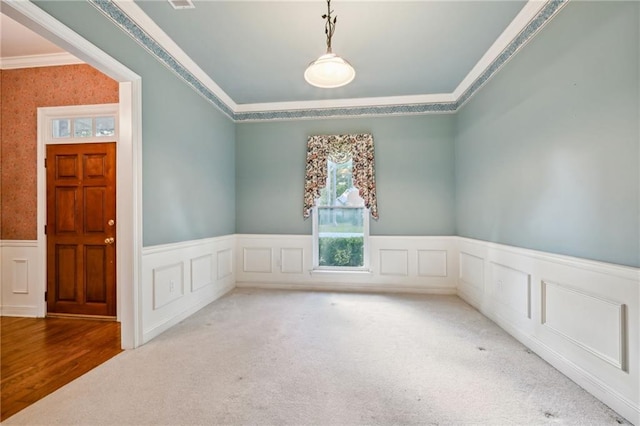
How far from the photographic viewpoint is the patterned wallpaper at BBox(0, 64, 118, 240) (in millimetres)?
3301

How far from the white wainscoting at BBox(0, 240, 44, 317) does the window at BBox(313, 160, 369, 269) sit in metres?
3.53

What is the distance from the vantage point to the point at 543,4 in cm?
223

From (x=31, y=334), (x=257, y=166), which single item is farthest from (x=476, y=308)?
(x=31, y=334)

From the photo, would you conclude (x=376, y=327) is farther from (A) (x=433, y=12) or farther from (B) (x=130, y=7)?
(B) (x=130, y=7)

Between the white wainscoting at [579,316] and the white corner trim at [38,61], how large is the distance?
5.25 m

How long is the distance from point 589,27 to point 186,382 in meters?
3.71


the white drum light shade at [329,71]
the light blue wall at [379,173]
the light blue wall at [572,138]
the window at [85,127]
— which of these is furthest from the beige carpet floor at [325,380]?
A: the window at [85,127]

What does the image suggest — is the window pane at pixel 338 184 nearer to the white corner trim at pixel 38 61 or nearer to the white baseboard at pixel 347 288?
the white baseboard at pixel 347 288

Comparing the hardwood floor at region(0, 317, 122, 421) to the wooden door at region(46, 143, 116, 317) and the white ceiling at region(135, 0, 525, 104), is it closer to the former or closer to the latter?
the wooden door at region(46, 143, 116, 317)

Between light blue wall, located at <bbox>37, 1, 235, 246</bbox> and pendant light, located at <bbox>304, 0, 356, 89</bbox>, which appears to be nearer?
pendant light, located at <bbox>304, 0, 356, 89</bbox>

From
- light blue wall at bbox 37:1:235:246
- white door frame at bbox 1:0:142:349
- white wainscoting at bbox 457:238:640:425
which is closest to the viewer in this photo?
white wainscoting at bbox 457:238:640:425

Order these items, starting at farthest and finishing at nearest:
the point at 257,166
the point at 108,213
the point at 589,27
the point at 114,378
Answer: the point at 257,166
the point at 108,213
the point at 114,378
the point at 589,27

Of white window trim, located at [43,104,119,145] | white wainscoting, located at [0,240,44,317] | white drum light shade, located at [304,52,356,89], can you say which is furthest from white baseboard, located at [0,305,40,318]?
white drum light shade, located at [304,52,356,89]

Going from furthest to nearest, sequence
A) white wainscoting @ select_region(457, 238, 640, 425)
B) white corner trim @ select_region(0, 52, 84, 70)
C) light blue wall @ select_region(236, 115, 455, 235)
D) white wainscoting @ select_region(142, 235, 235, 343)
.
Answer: light blue wall @ select_region(236, 115, 455, 235) < white corner trim @ select_region(0, 52, 84, 70) < white wainscoting @ select_region(142, 235, 235, 343) < white wainscoting @ select_region(457, 238, 640, 425)
